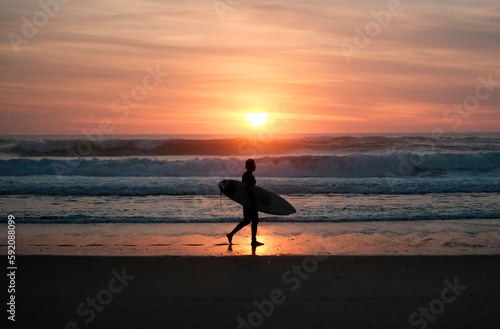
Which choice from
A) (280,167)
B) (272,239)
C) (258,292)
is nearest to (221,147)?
(280,167)

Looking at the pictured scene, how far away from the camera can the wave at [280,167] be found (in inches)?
964

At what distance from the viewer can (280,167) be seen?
25859 millimetres

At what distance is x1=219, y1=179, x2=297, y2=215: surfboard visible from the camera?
8755mm

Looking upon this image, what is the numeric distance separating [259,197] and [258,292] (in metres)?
3.65

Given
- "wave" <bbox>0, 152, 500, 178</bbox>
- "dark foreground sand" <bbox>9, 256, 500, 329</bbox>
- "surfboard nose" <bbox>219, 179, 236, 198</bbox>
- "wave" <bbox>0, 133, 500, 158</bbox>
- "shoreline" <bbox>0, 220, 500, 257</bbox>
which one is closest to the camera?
"dark foreground sand" <bbox>9, 256, 500, 329</bbox>

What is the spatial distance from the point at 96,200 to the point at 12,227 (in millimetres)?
4114

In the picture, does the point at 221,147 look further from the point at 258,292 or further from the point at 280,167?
the point at 258,292

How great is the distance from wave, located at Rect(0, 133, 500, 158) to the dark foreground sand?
29.9 m

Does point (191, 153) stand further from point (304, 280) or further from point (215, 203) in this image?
point (304, 280)

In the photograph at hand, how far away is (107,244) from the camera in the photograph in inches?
332

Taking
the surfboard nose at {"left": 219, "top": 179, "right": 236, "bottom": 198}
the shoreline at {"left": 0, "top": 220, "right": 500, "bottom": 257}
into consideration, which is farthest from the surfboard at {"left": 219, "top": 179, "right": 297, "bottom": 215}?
the shoreline at {"left": 0, "top": 220, "right": 500, "bottom": 257}

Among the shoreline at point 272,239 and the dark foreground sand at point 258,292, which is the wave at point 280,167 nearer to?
the shoreline at point 272,239

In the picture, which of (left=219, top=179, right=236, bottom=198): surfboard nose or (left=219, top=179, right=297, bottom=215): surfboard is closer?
(left=219, top=179, right=297, bottom=215): surfboard

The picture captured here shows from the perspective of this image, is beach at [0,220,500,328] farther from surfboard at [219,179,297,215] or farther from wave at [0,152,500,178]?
wave at [0,152,500,178]
